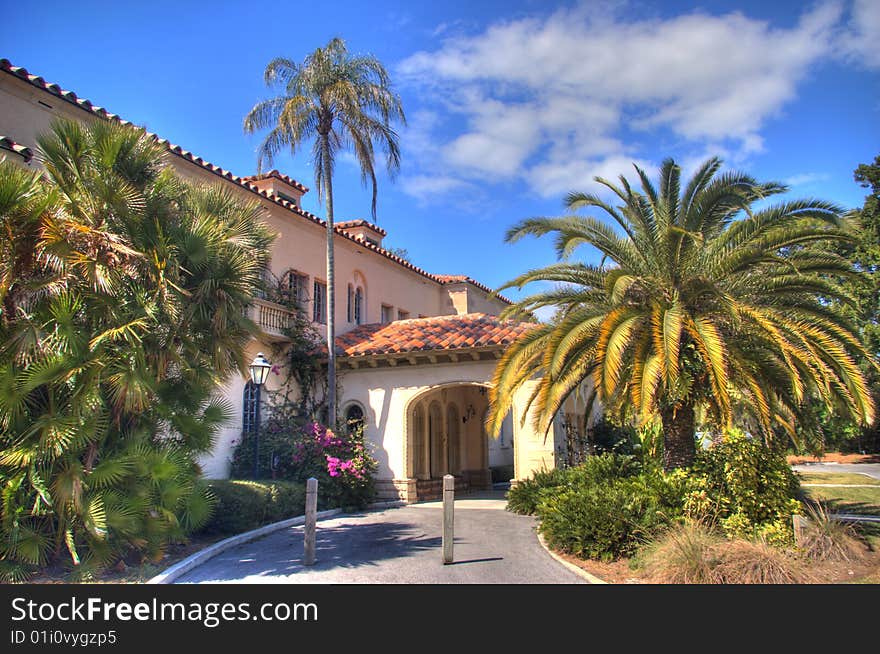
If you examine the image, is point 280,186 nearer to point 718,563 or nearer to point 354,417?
point 354,417

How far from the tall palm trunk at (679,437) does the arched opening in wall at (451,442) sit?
8.45 meters

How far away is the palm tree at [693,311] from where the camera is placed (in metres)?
10.1

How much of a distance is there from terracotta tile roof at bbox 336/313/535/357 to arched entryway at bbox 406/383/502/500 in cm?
148

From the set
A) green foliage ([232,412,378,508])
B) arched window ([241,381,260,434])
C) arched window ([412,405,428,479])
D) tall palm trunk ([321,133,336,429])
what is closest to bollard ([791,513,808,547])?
green foliage ([232,412,378,508])

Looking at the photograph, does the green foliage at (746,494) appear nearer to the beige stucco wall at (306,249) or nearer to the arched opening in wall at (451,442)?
the beige stucco wall at (306,249)

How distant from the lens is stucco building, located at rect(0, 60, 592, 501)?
14844mm

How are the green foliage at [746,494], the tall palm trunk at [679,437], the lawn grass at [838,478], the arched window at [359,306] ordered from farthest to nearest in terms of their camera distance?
the lawn grass at [838,478], the arched window at [359,306], the tall palm trunk at [679,437], the green foliage at [746,494]

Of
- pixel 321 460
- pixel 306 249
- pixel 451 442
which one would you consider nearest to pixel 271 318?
pixel 306 249

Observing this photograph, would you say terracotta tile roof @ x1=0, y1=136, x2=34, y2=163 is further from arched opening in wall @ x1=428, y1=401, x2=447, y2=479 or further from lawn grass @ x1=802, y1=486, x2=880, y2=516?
lawn grass @ x1=802, y1=486, x2=880, y2=516

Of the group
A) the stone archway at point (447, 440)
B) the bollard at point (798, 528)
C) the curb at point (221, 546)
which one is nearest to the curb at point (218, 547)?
the curb at point (221, 546)
